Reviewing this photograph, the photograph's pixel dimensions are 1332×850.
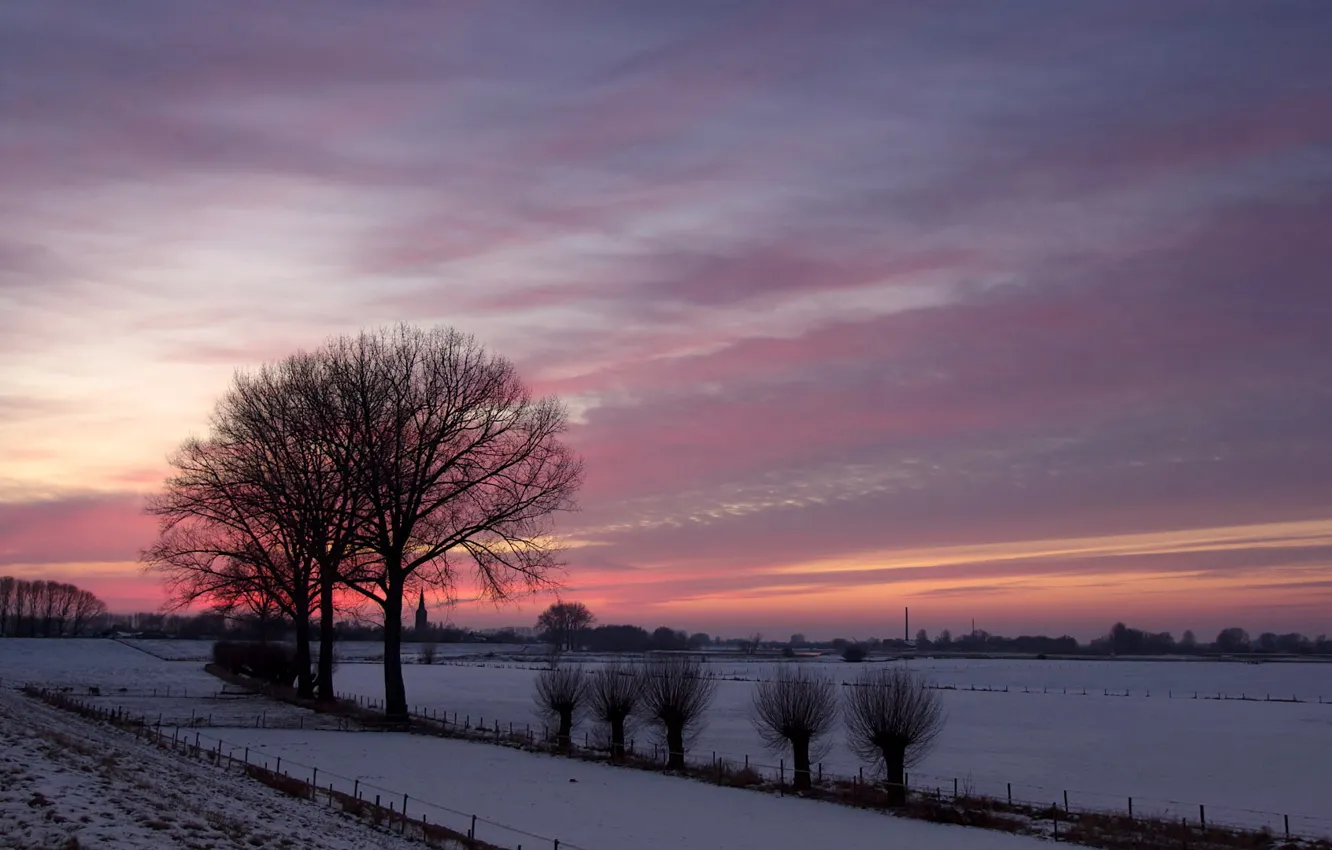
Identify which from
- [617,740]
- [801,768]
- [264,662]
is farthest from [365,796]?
[264,662]

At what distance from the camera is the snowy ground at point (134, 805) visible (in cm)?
1823

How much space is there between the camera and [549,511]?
166ft

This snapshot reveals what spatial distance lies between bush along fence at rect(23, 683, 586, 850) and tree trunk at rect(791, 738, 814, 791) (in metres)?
14.5

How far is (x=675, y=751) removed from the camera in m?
47.0

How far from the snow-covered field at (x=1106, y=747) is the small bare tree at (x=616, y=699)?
4039 mm

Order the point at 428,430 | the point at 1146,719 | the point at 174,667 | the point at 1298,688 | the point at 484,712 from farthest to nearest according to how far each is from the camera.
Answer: the point at 1298,688 < the point at 174,667 < the point at 1146,719 < the point at 484,712 < the point at 428,430

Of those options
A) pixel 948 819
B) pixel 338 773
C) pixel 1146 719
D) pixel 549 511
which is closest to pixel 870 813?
pixel 948 819

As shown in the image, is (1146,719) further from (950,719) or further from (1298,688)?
(1298,688)

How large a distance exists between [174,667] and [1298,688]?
131829mm

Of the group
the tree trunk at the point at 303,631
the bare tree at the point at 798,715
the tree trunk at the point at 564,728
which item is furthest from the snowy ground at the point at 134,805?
the tree trunk at the point at 303,631

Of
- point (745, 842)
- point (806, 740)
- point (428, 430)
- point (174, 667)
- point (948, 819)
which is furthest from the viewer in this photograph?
point (174, 667)

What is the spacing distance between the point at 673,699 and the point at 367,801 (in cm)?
2071

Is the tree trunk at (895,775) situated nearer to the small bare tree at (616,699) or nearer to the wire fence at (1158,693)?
the small bare tree at (616,699)

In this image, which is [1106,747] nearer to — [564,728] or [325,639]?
[564,728]
